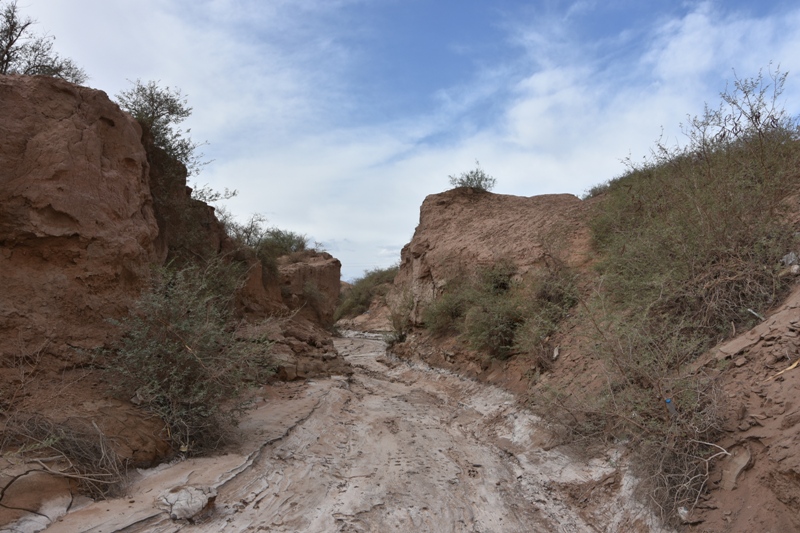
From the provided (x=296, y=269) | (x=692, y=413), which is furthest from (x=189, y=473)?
(x=296, y=269)

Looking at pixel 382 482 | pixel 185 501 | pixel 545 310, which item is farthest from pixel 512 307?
pixel 185 501

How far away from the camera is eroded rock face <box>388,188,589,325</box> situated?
421 inches

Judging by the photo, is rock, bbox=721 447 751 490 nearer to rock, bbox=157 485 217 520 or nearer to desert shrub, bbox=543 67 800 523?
desert shrub, bbox=543 67 800 523

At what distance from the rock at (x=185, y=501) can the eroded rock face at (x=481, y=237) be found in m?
7.66

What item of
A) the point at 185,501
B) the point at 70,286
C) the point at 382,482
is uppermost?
the point at 70,286

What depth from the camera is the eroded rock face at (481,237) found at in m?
10.7

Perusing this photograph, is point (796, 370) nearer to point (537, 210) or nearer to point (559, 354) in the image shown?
point (559, 354)

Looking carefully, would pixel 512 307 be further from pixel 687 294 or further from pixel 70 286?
pixel 70 286

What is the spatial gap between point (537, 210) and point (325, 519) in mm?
11685

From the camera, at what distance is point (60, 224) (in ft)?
16.9

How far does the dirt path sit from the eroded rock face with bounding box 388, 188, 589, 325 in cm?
442

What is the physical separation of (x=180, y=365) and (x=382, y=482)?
2414 millimetres

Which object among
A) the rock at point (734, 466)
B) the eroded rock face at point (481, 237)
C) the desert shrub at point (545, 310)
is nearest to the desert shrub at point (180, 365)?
the desert shrub at point (545, 310)

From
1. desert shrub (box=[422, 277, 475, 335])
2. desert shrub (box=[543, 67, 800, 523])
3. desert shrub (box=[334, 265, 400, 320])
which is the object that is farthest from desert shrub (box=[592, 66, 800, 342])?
desert shrub (box=[334, 265, 400, 320])
